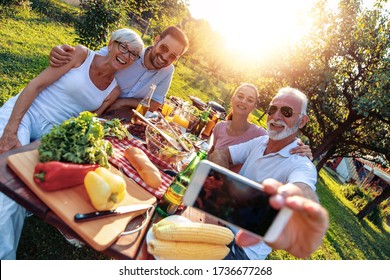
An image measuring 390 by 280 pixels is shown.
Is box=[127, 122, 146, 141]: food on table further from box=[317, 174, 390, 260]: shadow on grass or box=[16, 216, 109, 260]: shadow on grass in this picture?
box=[317, 174, 390, 260]: shadow on grass

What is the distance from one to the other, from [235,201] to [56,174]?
3.24 ft

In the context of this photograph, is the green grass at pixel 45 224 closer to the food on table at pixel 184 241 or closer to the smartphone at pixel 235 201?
the food on table at pixel 184 241

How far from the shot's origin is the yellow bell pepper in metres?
1.55

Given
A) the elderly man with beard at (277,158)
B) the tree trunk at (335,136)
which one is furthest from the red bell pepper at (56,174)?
the tree trunk at (335,136)

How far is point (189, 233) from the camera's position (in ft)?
5.19

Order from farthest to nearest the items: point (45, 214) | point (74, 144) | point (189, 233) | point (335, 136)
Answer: point (335, 136)
point (74, 144)
point (189, 233)
point (45, 214)

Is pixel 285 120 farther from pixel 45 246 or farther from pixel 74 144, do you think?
pixel 45 246

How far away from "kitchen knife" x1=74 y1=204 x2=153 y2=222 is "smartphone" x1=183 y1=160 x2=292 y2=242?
1.82 feet

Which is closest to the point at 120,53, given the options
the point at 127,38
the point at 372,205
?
the point at 127,38

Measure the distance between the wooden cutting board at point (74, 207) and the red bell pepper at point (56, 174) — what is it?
0.11 feet

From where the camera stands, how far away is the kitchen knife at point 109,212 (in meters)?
1.45

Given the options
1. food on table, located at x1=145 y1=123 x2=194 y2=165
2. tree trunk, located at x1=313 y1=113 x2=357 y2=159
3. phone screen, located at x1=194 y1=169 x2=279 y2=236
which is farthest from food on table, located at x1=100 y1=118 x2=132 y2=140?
tree trunk, located at x1=313 y1=113 x2=357 y2=159

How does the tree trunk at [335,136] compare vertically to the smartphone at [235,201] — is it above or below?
above

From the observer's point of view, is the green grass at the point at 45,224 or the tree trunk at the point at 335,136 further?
the tree trunk at the point at 335,136
